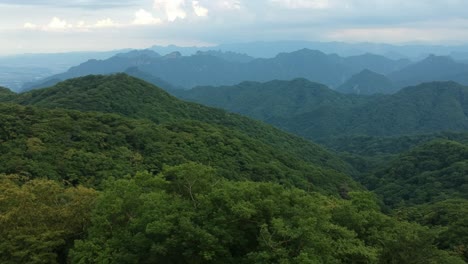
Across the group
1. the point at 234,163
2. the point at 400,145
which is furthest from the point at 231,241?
the point at 400,145

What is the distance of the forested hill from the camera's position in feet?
251

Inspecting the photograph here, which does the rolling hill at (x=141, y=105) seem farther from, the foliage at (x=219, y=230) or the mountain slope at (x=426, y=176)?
the foliage at (x=219, y=230)

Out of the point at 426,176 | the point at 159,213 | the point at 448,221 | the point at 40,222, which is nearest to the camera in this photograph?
A: the point at 159,213

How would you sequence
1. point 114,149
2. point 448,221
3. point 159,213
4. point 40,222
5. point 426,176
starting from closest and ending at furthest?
1. point 159,213
2. point 40,222
3. point 448,221
4. point 114,149
5. point 426,176

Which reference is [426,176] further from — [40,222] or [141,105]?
[40,222]

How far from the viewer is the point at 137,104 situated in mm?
83188

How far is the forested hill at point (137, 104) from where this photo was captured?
7644cm

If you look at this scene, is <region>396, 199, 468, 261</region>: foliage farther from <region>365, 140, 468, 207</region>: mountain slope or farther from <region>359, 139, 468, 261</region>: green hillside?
<region>365, 140, 468, 207</region>: mountain slope

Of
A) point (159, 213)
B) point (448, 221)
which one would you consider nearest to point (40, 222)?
point (159, 213)

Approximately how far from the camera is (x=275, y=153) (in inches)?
2751

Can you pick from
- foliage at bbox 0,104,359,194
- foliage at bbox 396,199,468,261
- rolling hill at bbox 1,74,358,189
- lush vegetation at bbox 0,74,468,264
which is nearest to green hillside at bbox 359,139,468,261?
foliage at bbox 396,199,468,261

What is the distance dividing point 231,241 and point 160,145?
1371 inches

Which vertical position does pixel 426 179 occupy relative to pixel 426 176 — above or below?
below

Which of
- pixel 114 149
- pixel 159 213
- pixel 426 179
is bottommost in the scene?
pixel 426 179
